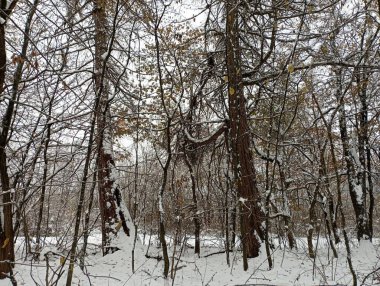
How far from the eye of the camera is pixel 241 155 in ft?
24.5

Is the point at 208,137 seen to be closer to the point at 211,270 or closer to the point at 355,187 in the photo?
the point at 211,270

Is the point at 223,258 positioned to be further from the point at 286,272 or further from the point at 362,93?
the point at 362,93

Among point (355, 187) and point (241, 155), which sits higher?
point (241, 155)

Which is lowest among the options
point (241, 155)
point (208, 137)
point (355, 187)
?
point (355, 187)

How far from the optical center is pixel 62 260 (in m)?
2.65

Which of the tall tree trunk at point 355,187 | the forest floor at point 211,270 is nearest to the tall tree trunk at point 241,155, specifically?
the forest floor at point 211,270

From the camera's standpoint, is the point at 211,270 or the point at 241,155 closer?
the point at 211,270

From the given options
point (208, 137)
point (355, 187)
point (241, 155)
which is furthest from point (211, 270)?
point (355, 187)

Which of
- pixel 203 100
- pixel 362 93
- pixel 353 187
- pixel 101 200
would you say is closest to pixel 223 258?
pixel 101 200

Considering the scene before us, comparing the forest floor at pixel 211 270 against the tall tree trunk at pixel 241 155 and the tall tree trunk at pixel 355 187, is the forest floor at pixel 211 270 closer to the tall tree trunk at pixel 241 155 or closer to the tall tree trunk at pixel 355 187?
the tall tree trunk at pixel 241 155

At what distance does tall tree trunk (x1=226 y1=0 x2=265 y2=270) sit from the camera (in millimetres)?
7117

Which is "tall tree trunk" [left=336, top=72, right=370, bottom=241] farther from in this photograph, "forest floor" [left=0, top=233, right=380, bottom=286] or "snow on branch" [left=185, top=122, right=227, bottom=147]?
"snow on branch" [left=185, top=122, right=227, bottom=147]

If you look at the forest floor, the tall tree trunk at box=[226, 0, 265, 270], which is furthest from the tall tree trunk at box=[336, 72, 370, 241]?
the tall tree trunk at box=[226, 0, 265, 270]

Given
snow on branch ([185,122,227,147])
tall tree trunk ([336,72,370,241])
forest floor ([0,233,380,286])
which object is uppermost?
snow on branch ([185,122,227,147])
